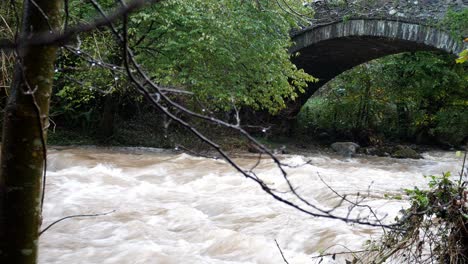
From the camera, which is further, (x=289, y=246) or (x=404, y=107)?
(x=404, y=107)

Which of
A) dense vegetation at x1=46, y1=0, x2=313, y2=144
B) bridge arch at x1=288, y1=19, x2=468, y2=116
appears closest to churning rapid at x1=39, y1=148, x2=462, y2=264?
dense vegetation at x1=46, y1=0, x2=313, y2=144

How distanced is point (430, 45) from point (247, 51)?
488 cm

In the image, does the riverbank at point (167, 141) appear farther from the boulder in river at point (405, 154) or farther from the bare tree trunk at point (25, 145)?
the bare tree trunk at point (25, 145)

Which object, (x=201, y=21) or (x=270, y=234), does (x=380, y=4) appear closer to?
(x=201, y=21)

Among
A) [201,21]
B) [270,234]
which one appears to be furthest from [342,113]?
[270,234]

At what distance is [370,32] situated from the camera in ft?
41.5

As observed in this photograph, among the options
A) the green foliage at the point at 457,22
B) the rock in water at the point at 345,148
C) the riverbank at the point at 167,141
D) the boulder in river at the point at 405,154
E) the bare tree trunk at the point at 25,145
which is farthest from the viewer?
the rock in water at the point at 345,148

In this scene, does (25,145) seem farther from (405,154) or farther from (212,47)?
(405,154)

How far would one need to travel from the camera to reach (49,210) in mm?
5492

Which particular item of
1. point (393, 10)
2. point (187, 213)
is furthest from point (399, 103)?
point (187, 213)

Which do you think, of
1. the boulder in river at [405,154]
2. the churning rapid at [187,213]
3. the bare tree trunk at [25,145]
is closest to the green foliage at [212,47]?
the churning rapid at [187,213]

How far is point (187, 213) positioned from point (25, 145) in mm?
4089

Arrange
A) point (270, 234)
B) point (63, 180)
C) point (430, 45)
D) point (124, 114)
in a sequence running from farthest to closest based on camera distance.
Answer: point (124, 114) → point (430, 45) → point (63, 180) → point (270, 234)

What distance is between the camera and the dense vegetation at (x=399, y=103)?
1442 centimetres
